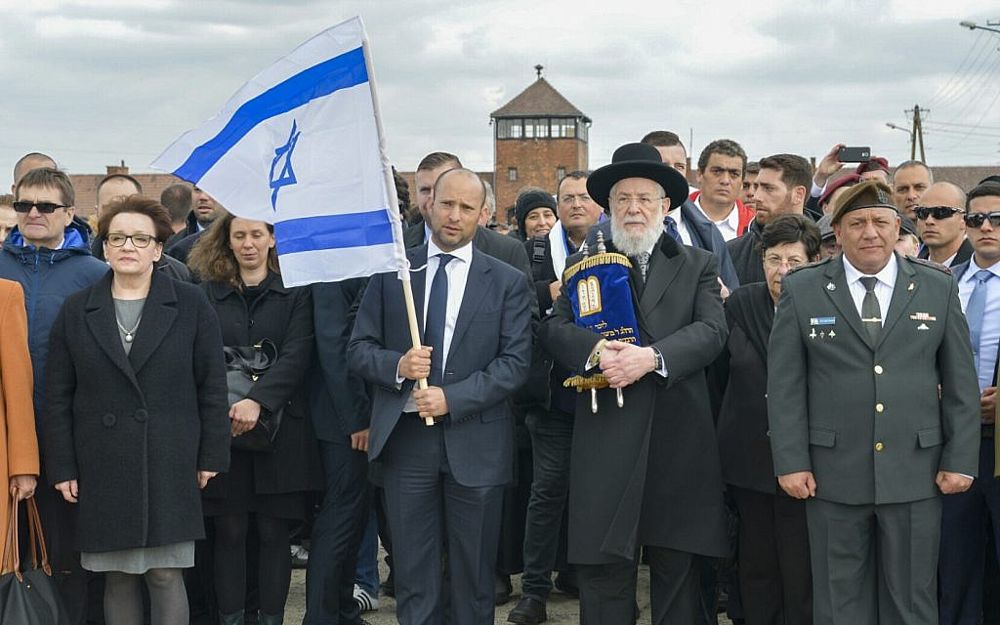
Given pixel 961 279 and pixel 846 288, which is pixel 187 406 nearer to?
pixel 846 288

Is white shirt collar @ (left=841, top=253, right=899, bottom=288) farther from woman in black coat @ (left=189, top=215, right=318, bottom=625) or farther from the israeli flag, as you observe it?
woman in black coat @ (left=189, top=215, right=318, bottom=625)

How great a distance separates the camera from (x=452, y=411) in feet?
17.6

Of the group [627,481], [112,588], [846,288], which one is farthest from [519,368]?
[112,588]

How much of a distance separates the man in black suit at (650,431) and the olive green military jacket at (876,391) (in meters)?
0.42

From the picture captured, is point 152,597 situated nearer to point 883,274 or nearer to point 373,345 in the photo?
point 373,345

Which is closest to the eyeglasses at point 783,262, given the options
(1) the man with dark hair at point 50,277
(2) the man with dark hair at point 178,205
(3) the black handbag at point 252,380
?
(3) the black handbag at point 252,380

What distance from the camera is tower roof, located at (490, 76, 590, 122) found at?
242ft

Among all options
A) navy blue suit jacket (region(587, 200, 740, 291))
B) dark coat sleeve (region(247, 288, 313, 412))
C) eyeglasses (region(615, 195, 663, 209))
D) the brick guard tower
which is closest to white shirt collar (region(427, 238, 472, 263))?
eyeglasses (region(615, 195, 663, 209))

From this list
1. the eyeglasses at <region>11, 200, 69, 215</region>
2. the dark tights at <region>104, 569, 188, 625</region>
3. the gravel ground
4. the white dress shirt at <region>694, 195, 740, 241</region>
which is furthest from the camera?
the white dress shirt at <region>694, 195, 740, 241</region>

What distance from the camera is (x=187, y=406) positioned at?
17.6 ft

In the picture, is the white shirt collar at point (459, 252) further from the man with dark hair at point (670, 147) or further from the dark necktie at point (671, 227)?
the man with dark hair at point (670, 147)

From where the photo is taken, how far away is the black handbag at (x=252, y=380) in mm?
5934

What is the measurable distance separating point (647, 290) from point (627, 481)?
2.97ft

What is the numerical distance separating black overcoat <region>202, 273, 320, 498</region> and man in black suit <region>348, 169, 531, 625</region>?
21.4 inches
